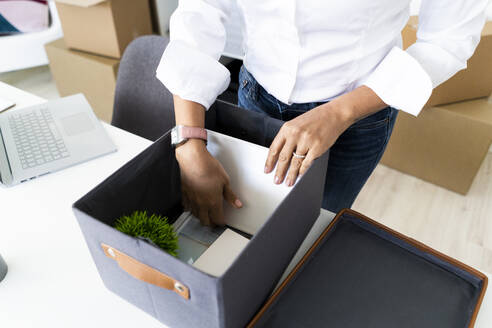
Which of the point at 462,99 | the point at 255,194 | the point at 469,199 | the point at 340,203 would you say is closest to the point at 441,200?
the point at 469,199

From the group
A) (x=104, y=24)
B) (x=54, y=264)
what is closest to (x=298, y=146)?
(x=54, y=264)

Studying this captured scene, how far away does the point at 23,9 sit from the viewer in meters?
2.27

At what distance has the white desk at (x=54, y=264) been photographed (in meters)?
0.57

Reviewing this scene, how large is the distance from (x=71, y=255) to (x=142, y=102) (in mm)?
607

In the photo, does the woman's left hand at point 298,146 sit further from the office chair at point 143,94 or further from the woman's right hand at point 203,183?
the office chair at point 143,94

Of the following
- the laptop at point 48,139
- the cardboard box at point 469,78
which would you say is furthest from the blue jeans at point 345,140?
the cardboard box at point 469,78

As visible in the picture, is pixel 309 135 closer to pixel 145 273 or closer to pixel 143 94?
pixel 145 273

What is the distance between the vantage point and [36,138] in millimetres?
897

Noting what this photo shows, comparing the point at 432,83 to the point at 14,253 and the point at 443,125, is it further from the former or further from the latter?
the point at 443,125

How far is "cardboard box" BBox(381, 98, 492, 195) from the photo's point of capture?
1.55 meters

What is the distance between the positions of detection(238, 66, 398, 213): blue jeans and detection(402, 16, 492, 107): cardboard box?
2.74ft

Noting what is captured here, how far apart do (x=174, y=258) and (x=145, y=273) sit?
79 millimetres

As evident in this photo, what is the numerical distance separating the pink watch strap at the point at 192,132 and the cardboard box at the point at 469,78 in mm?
1183

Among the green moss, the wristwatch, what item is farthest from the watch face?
the green moss
